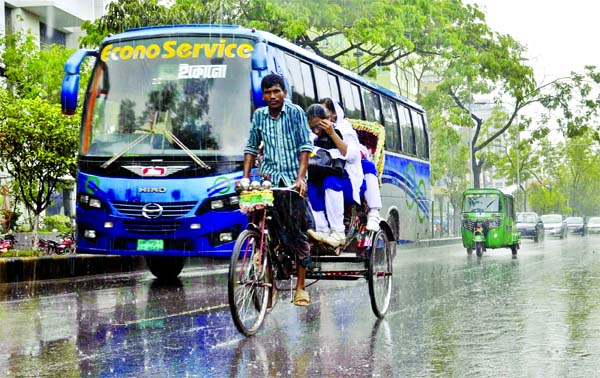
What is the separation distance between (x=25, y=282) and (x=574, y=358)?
985 centimetres

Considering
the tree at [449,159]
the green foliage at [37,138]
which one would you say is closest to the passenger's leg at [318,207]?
the green foliage at [37,138]

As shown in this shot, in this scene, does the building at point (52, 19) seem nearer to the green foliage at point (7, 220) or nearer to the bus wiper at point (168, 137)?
the green foliage at point (7, 220)

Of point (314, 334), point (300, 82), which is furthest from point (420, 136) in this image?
point (314, 334)

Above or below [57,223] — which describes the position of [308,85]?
above

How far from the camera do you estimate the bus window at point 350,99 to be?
16.5 m

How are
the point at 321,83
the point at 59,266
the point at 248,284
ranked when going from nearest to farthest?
A: the point at 248,284, the point at 59,266, the point at 321,83

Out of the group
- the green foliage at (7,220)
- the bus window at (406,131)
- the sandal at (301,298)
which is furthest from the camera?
the green foliage at (7,220)

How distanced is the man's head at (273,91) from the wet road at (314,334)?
1901 mm

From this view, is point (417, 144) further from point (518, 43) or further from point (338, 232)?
point (518, 43)

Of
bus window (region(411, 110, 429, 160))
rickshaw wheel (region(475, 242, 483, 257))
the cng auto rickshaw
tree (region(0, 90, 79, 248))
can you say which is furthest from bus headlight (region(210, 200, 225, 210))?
rickshaw wheel (region(475, 242, 483, 257))

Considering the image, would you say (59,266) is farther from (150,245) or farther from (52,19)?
(52,19)

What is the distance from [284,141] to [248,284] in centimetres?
127

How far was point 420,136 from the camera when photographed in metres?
21.3

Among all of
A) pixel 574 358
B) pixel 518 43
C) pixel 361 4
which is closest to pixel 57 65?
pixel 361 4
